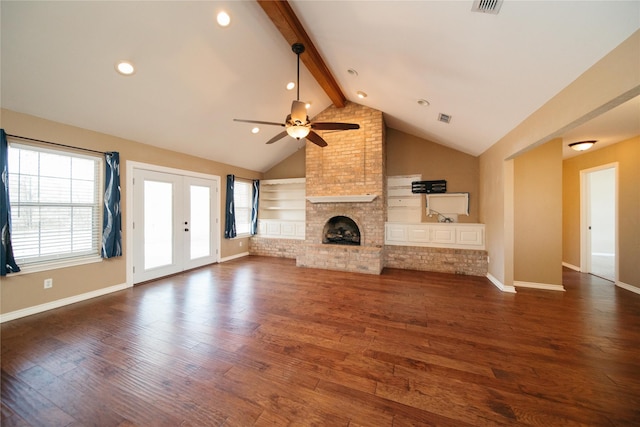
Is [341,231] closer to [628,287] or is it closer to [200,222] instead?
[200,222]

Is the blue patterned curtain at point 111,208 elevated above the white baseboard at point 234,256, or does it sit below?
above

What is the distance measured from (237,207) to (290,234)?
1.73 metres

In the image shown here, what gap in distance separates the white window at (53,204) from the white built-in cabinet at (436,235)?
5.63 m

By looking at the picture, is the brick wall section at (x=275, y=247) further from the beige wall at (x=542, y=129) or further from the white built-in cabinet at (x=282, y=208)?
the beige wall at (x=542, y=129)

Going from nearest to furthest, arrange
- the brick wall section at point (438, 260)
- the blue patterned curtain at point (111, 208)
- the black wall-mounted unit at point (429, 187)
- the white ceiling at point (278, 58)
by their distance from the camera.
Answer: the white ceiling at point (278, 58)
the blue patterned curtain at point (111, 208)
the brick wall section at point (438, 260)
the black wall-mounted unit at point (429, 187)

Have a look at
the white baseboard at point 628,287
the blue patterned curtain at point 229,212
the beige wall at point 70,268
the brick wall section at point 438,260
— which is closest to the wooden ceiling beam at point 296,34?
the beige wall at point 70,268

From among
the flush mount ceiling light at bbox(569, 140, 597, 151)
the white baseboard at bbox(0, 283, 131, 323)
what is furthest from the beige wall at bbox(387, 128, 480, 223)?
the white baseboard at bbox(0, 283, 131, 323)

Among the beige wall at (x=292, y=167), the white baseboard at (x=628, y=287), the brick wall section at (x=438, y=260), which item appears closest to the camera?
the white baseboard at (x=628, y=287)

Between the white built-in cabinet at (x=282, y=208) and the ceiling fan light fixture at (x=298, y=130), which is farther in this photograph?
the white built-in cabinet at (x=282, y=208)

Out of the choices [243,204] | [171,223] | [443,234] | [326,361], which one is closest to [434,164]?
[443,234]

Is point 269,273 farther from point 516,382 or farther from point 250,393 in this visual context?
A: point 516,382

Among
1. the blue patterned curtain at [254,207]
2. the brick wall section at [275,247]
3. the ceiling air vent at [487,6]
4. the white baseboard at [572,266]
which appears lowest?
the white baseboard at [572,266]

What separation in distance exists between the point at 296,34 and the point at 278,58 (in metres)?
0.80

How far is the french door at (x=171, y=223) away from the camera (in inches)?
162
